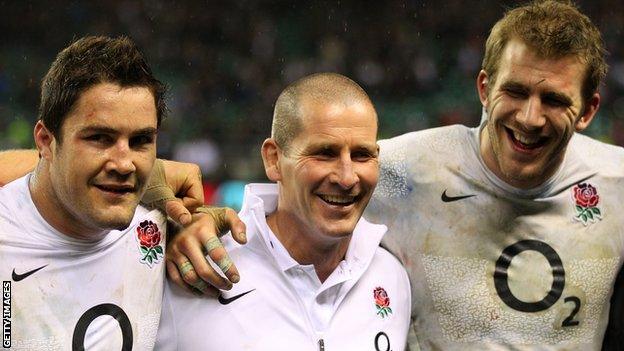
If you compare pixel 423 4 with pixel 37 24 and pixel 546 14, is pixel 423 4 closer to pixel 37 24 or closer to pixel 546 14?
pixel 37 24

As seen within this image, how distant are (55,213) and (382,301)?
3.61 ft

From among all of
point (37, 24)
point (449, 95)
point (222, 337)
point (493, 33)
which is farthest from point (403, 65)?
point (222, 337)

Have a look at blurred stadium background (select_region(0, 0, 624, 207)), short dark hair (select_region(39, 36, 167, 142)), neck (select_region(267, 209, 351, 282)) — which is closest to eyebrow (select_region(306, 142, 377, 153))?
neck (select_region(267, 209, 351, 282))

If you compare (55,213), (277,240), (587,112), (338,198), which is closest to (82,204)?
(55,213)

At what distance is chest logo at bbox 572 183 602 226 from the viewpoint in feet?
11.3

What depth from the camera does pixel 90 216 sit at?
269 centimetres

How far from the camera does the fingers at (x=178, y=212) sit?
293 cm

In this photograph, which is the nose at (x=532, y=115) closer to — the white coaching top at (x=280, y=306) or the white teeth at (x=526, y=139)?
the white teeth at (x=526, y=139)

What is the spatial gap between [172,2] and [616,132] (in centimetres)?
500

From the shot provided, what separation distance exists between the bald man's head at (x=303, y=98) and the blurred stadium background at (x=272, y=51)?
673 centimetres

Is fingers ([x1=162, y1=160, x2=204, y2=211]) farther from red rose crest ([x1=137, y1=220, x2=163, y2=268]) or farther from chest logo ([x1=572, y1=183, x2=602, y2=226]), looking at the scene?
chest logo ([x1=572, y1=183, x2=602, y2=226])

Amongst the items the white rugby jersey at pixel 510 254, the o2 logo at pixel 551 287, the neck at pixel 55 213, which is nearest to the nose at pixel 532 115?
the white rugby jersey at pixel 510 254

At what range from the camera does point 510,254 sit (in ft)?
11.4

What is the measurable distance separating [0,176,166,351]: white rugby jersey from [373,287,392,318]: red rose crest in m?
0.72
